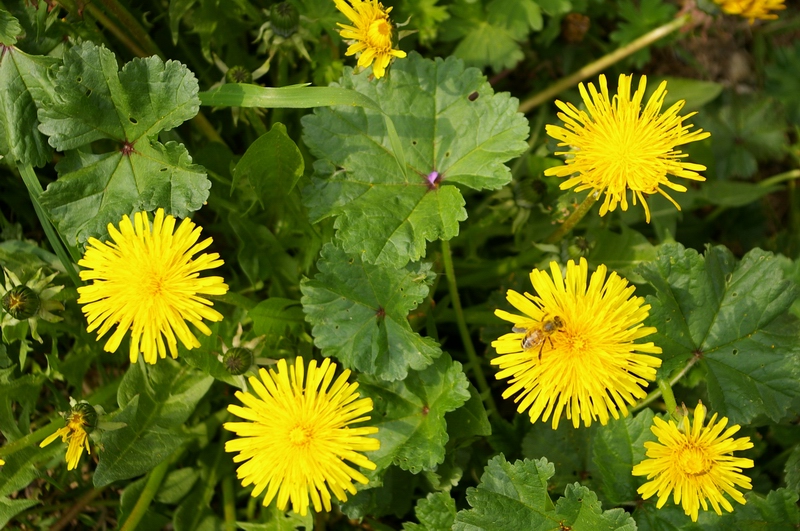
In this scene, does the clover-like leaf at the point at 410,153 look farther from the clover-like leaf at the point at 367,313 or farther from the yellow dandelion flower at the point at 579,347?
the yellow dandelion flower at the point at 579,347

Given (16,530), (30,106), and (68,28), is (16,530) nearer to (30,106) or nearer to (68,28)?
(30,106)

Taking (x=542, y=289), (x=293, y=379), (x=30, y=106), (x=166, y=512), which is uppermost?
(x=30, y=106)

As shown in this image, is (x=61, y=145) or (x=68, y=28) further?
(x=68, y=28)

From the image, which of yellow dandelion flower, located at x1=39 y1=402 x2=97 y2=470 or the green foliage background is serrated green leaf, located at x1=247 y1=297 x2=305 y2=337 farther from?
yellow dandelion flower, located at x1=39 y1=402 x2=97 y2=470

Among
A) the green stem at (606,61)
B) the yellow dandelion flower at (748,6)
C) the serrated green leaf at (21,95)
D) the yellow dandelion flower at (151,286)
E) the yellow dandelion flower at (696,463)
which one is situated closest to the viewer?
the yellow dandelion flower at (151,286)

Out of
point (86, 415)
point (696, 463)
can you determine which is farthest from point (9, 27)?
point (696, 463)

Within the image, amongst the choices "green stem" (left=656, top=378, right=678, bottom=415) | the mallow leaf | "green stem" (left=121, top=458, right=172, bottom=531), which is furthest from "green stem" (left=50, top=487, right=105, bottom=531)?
"green stem" (left=656, top=378, right=678, bottom=415)

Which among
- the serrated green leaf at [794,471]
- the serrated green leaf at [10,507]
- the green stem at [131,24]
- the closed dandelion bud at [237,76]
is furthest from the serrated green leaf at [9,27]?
the serrated green leaf at [794,471]

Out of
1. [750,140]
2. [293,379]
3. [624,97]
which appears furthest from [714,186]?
[293,379]
